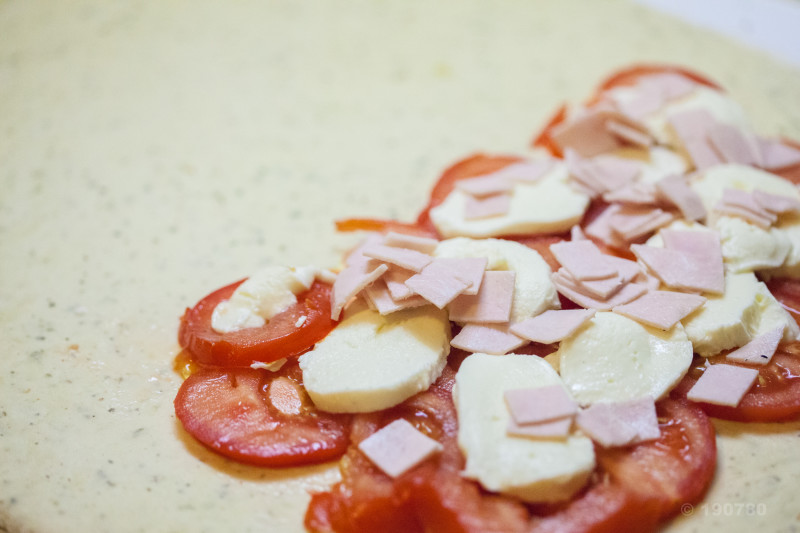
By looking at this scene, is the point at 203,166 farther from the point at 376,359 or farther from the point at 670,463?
the point at 670,463

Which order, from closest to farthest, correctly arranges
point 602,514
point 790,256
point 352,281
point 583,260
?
point 602,514
point 352,281
point 583,260
point 790,256

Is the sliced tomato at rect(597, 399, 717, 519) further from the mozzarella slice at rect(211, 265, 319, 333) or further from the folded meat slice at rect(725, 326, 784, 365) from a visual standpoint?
the mozzarella slice at rect(211, 265, 319, 333)

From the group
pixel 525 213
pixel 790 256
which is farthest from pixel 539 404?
pixel 790 256

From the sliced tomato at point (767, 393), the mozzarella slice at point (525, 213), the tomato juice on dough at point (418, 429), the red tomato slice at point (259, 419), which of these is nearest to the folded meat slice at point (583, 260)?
the tomato juice on dough at point (418, 429)

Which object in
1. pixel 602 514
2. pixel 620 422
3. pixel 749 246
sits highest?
pixel 749 246

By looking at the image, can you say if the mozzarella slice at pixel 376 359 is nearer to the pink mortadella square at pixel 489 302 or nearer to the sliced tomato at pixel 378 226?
the pink mortadella square at pixel 489 302

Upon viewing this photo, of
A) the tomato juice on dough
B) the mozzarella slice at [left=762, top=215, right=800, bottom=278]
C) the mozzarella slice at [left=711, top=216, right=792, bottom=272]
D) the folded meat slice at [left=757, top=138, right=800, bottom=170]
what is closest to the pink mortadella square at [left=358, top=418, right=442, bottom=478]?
the tomato juice on dough
